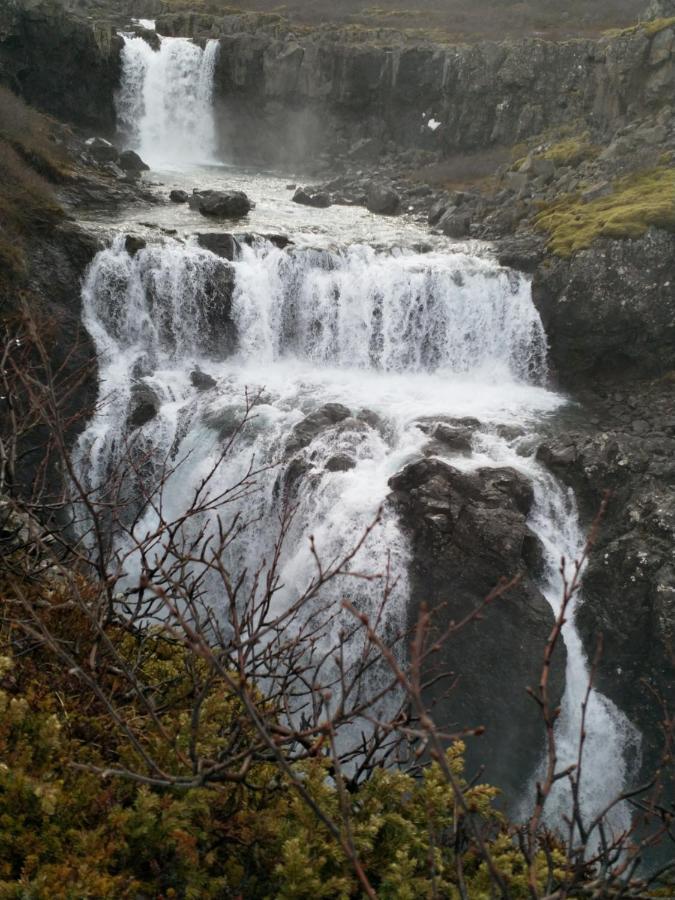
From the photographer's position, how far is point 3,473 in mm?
3785

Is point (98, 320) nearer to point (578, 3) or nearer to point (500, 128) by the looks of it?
point (500, 128)

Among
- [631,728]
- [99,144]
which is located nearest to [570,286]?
[631,728]

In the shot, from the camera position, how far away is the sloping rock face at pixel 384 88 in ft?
95.0

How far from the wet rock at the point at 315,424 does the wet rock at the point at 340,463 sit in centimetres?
77

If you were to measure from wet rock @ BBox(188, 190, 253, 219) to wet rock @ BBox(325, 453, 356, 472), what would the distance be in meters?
11.8

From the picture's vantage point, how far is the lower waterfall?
12305 mm

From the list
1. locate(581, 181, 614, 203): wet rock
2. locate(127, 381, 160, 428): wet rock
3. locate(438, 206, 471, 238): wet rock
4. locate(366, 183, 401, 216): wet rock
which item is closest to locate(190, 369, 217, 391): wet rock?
locate(127, 381, 160, 428): wet rock

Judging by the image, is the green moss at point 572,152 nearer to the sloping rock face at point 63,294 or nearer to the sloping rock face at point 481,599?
the sloping rock face at point 481,599

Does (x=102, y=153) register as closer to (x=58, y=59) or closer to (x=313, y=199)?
(x=313, y=199)

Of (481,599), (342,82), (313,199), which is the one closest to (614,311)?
(481,599)

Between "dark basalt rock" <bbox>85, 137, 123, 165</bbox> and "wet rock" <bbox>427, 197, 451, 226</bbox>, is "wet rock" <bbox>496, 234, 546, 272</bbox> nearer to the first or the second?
"wet rock" <bbox>427, 197, 451, 226</bbox>

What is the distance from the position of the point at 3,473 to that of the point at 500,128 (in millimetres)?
31784

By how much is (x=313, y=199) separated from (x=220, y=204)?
5028mm

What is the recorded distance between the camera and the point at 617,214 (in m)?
17.6
